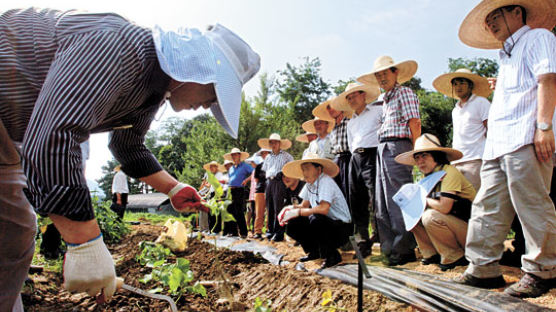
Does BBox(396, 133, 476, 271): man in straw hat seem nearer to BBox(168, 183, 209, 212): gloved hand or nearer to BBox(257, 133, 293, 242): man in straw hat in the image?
BBox(168, 183, 209, 212): gloved hand

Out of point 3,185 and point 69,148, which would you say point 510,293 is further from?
point 3,185

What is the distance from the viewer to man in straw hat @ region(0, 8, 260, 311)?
86 centimetres

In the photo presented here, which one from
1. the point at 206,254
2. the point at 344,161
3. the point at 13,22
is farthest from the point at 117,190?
the point at 13,22

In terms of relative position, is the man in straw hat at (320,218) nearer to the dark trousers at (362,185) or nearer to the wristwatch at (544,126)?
the dark trousers at (362,185)

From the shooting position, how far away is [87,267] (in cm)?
92

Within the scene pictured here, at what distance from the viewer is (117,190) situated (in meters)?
8.57

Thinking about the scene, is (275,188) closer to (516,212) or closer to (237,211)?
(237,211)

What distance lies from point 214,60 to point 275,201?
15.6ft

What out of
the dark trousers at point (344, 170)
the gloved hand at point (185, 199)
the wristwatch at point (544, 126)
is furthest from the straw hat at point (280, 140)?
the gloved hand at point (185, 199)

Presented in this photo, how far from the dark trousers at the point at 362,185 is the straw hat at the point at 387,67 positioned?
2.77ft

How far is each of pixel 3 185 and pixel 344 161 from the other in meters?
3.55

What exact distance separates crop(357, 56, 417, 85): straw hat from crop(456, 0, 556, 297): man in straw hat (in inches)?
47.0

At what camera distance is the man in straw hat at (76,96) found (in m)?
0.86

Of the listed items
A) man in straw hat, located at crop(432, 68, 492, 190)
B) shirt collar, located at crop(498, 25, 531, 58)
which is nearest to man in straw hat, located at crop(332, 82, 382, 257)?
man in straw hat, located at crop(432, 68, 492, 190)
